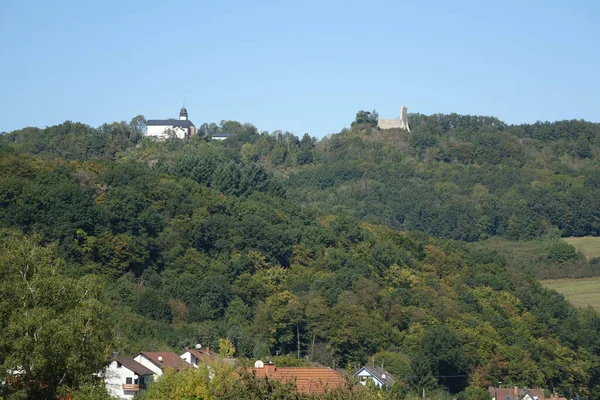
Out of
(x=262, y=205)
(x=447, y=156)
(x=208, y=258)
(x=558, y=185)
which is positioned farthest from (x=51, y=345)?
(x=447, y=156)

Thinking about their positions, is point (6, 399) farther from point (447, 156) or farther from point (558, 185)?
point (447, 156)

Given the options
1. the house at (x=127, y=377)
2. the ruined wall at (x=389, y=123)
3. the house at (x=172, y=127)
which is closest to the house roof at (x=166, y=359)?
the house at (x=127, y=377)

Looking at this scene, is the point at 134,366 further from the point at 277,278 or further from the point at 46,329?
the point at 277,278

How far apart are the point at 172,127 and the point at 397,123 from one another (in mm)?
34655

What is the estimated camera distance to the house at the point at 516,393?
6731cm

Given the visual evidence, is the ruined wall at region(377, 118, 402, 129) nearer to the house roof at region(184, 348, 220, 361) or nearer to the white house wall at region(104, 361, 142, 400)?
the house roof at region(184, 348, 220, 361)

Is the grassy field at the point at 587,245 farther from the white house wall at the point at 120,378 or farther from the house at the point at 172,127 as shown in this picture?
the white house wall at the point at 120,378

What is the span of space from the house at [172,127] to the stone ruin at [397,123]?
29.2m

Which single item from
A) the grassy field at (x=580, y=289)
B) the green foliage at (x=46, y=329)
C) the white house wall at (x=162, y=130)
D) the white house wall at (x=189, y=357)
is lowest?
the grassy field at (x=580, y=289)

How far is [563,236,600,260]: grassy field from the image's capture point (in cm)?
13088

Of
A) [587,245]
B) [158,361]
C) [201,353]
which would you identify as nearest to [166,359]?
[158,361]

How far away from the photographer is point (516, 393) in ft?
225

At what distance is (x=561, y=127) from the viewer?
19350cm

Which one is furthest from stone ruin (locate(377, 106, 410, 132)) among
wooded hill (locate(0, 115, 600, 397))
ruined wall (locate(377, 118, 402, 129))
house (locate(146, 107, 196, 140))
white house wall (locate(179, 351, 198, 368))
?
white house wall (locate(179, 351, 198, 368))
